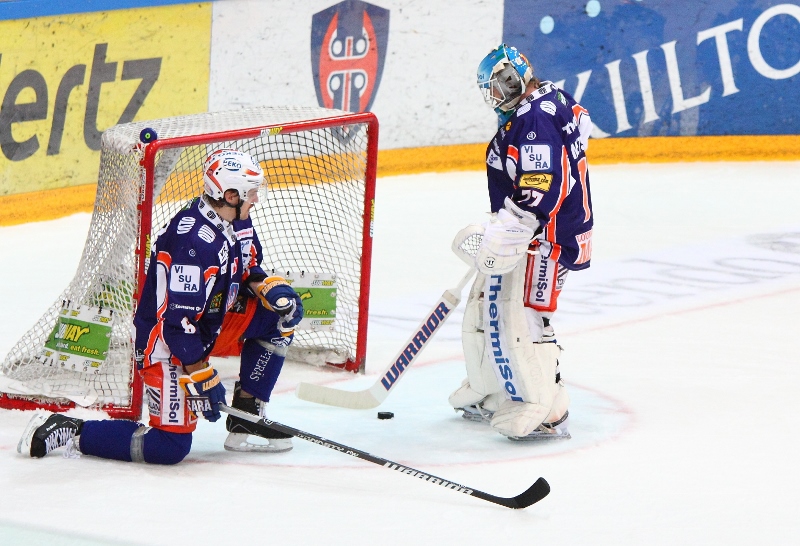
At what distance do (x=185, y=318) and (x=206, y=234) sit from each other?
249mm

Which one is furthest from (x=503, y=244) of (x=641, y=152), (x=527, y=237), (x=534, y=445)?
(x=641, y=152)

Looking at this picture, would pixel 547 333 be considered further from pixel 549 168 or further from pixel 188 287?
pixel 188 287

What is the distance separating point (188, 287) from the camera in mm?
3734

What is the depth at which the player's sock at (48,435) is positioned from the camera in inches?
155

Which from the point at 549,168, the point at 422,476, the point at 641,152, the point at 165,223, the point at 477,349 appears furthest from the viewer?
the point at 641,152

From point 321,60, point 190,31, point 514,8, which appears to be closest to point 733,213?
point 514,8

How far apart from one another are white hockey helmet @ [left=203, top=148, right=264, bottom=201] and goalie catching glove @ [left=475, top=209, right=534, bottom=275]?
0.73 metres

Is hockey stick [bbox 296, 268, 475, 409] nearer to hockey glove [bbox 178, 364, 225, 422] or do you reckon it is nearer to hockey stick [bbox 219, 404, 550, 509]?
hockey stick [bbox 219, 404, 550, 509]

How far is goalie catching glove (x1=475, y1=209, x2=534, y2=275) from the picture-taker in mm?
4043

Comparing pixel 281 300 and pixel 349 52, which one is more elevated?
pixel 349 52

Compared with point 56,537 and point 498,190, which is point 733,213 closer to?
point 498,190

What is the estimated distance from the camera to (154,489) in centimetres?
370

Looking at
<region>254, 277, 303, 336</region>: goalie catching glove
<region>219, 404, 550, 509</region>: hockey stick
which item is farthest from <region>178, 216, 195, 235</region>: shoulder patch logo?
<region>219, 404, 550, 509</region>: hockey stick

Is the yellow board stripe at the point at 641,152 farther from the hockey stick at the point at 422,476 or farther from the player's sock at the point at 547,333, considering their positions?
the hockey stick at the point at 422,476
